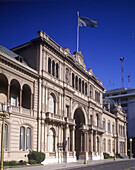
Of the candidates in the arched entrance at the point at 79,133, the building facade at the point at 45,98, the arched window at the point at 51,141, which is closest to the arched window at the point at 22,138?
the building facade at the point at 45,98

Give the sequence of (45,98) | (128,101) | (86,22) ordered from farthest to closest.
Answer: (128,101) → (86,22) → (45,98)

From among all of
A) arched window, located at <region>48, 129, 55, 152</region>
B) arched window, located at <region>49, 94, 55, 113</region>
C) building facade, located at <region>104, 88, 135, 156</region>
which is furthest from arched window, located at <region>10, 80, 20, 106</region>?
building facade, located at <region>104, 88, 135, 156</region>

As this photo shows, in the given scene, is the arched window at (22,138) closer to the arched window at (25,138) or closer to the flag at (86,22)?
the arched window at (25,138)

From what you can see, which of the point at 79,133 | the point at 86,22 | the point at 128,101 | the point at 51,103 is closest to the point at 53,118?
the point at 51,103

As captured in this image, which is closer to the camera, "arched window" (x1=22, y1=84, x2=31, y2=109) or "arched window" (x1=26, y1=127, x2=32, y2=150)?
"arched window" (x1=26, y1=127, x2=32, y2=150)

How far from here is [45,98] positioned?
3781 centimetres

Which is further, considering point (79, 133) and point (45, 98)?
point (79, 133)

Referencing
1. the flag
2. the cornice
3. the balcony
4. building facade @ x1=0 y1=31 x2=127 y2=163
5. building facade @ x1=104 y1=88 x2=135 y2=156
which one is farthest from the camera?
building facade @ x1=104 y1=88 x2=135 y2=156

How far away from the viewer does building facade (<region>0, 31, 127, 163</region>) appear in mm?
Answer: 32312

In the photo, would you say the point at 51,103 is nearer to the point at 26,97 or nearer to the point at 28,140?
the point at 26,97

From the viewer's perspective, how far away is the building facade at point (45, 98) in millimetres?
32312

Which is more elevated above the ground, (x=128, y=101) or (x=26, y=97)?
(x=128, y=101)

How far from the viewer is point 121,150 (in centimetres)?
8188

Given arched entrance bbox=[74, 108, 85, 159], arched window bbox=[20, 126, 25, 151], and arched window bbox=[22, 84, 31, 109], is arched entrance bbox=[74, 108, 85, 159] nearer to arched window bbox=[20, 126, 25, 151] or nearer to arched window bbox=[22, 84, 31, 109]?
arched window bbox=[22, 84, 31, 109]
